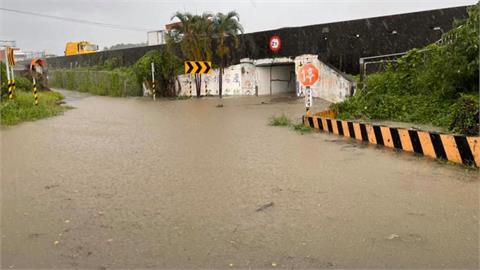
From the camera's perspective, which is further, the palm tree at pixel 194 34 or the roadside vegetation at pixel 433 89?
the palm tree at pixel 194 34

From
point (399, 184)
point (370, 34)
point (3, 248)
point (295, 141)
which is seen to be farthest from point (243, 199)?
point (370, 34)

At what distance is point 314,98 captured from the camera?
1986 centimetres

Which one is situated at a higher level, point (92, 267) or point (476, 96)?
point (476, 96)

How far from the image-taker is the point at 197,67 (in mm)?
23703

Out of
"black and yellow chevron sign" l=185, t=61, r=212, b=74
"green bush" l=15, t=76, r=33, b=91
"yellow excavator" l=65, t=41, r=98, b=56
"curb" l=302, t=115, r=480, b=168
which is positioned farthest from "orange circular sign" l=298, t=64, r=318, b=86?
"yellow excavator" l=65, t=41, r=98, b=56

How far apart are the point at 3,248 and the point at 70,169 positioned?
3.41 m

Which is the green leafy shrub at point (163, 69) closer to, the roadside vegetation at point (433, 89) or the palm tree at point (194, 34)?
the palm tree at point (194, 34)

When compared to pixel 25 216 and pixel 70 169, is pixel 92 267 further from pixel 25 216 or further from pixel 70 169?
pixel 70 169

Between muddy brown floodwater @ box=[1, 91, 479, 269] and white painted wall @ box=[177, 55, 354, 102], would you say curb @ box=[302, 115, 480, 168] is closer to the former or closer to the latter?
muddy brown floodwater @ box=[1, 91, 479, 269]

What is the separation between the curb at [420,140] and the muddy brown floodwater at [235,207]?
0.27 meters

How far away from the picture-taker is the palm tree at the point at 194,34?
81.1 ft

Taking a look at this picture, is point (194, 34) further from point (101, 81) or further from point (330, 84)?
point (101, 81)

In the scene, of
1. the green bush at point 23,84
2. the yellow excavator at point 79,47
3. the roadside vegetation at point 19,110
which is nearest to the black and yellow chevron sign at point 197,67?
the roadside vegetation at point 19,110

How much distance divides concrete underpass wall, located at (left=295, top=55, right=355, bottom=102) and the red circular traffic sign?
1811mm
